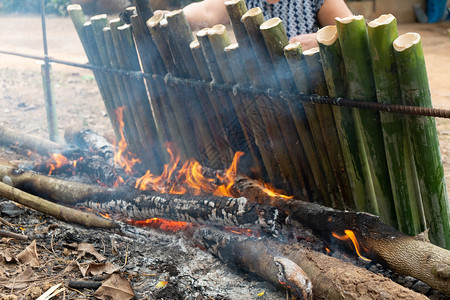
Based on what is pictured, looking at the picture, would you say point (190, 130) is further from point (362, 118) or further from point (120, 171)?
point (362, 118)

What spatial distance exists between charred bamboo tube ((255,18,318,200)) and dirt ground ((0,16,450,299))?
0.93m

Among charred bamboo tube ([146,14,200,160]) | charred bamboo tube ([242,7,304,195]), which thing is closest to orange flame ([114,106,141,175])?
charred bamboo tube ([146,14,200,160])

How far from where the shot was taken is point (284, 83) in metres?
3.28

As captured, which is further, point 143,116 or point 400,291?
point 143,116

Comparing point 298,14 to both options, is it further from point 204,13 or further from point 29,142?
point 29,142

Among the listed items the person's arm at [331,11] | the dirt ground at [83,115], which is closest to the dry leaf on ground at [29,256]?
the dirt ground at [83,115]

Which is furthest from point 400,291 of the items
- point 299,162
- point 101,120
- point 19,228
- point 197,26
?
point 101,120

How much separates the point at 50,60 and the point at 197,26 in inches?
70.5

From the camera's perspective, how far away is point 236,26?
134 inches

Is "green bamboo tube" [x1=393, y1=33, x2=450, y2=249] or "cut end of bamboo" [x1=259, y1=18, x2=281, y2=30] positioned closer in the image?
"green bamboo tube" [x1=393, y1=33, x2=450, y2=249]

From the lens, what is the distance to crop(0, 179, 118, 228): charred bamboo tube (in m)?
3.68

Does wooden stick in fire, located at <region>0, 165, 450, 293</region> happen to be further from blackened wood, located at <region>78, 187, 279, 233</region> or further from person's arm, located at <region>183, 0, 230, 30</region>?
person's arm, located at <region>183, 0, 230, 30</region>

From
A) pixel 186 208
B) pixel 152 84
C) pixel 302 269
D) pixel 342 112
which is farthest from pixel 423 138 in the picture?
pixel 152 84

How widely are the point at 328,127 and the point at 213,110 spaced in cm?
107
